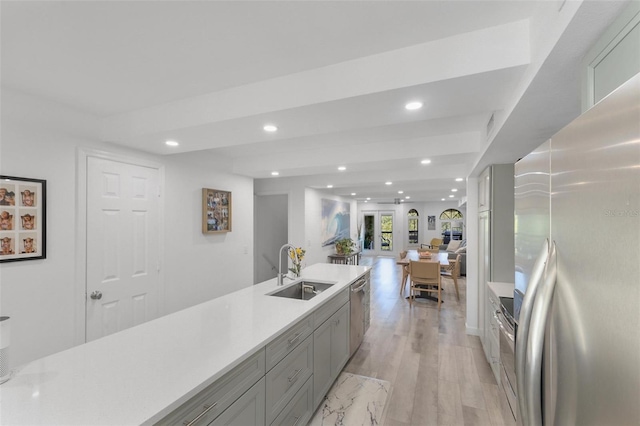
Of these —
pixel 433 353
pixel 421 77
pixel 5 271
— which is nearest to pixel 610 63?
pixel 421 77

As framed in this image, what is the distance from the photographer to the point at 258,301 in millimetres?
2225

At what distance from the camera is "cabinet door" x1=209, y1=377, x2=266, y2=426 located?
1255 millimetres

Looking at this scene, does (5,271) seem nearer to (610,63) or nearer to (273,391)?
(273,391)

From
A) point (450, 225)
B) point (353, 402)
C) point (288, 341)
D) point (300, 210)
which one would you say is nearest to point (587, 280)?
point (288, 341)

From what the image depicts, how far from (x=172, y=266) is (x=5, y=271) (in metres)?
1.42

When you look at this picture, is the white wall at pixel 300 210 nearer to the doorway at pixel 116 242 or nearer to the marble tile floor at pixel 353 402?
the doorway at pixel 116 242

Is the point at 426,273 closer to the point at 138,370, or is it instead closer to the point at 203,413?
the point at 203,413

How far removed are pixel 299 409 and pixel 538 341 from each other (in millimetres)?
1696

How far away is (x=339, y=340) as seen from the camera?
8.79ft

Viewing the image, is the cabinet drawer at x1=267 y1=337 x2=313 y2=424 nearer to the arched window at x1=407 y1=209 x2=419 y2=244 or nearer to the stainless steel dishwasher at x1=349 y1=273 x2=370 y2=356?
the stainless steel dishwasher at x1=349 y1=273 x2=370 y2=356

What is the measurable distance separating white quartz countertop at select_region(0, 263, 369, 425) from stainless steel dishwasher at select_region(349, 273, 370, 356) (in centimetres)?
126

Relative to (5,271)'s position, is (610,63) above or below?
above

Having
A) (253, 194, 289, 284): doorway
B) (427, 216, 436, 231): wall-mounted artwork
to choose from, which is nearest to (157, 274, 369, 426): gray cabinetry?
(253, 194, 289, 284): doorway

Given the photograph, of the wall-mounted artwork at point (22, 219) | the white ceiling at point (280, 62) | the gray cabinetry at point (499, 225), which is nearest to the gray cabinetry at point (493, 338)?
the gray cabinetry at point (499, 225)
